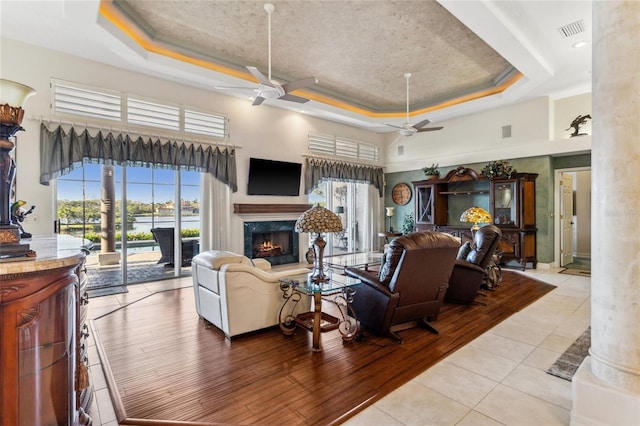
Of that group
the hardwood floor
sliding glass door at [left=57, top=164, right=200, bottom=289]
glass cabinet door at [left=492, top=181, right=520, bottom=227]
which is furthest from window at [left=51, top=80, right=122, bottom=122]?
glass cabinet door at [left=492, top=181, right=520, bottom=227]

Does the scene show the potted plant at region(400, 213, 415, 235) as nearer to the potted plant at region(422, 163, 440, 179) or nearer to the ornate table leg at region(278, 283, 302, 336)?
the potted plant at region(422, 163, 440, 179)

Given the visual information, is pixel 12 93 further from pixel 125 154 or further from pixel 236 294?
pixel 125 154

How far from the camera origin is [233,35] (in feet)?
15.4

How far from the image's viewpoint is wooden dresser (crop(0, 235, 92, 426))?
122 centimetres

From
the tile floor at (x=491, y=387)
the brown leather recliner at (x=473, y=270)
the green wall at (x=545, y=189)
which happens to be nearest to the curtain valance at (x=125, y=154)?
the tile floor at (x=491, y=387)

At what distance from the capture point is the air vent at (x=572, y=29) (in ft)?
13.5

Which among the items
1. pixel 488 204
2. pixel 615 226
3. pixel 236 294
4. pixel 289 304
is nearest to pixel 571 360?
pixel 615 226

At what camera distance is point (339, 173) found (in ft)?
27.3

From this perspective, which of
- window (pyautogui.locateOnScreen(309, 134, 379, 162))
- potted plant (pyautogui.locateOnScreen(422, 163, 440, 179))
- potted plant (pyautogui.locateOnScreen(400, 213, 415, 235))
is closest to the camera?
window (pyautogui.locateOnScreen(309, 134, 379, 162))

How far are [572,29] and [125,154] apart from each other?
6.80m

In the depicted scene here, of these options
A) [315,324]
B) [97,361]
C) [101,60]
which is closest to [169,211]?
[101,60]

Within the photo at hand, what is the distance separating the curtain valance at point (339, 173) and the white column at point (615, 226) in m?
6.20

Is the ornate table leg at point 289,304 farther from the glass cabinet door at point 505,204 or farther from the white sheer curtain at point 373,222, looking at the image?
the white sheer curtain at point 373,222

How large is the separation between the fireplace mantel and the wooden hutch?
10.3 ft
